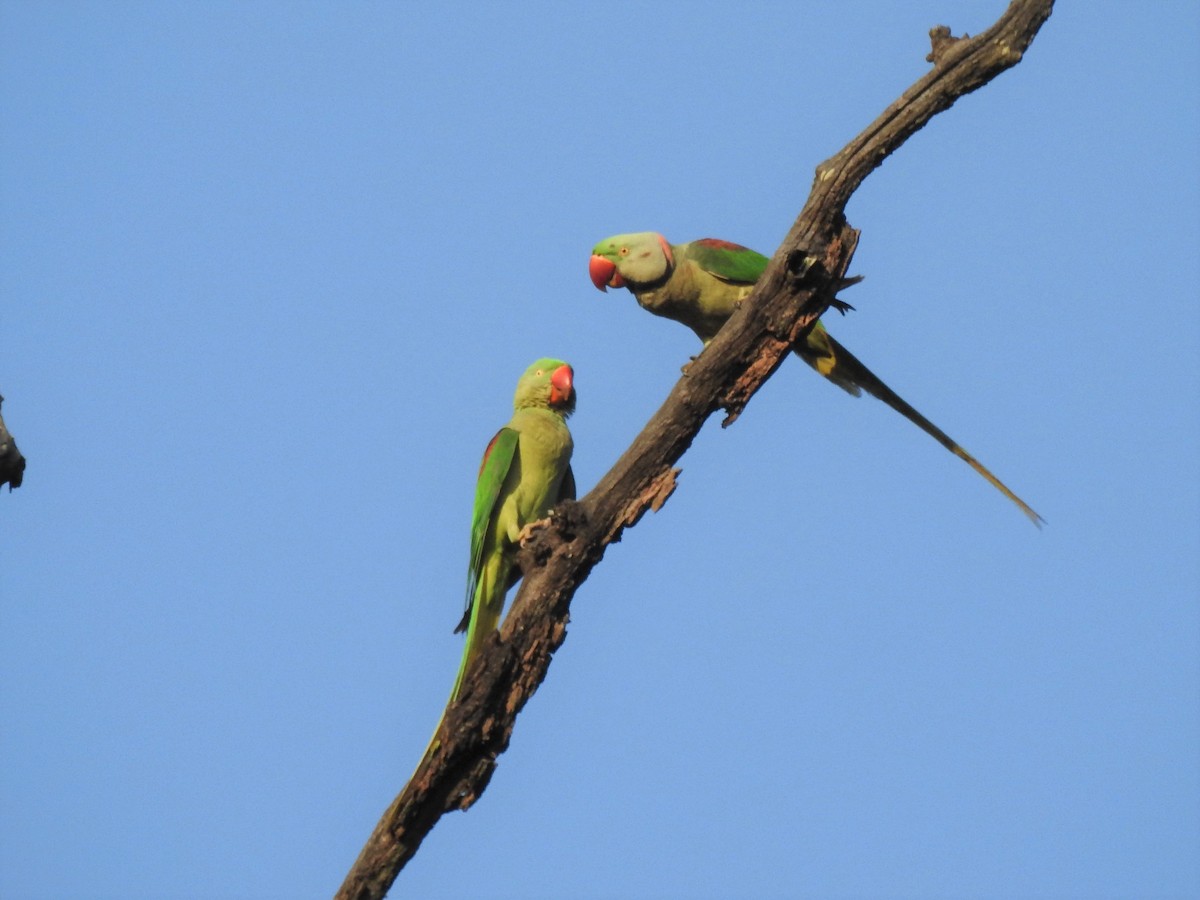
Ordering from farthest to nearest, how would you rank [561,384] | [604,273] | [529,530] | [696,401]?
[604,273] < [561,384] < [529,530] < [696,401]

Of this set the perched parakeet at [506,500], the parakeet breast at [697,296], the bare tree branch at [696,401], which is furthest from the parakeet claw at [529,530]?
the parakeet breast at [697,296]

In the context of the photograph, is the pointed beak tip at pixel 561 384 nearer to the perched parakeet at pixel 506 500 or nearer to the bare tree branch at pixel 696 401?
the perched parakeet at pixel 506 500

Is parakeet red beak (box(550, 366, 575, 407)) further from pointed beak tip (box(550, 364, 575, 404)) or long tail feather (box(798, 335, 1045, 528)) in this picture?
long tail feather (box(798, 335, 1045, 528))

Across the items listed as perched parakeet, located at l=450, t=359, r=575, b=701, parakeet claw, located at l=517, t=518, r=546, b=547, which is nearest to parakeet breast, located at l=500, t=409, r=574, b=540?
perched parakeet, located at l=450, t=359, r=575, b=701

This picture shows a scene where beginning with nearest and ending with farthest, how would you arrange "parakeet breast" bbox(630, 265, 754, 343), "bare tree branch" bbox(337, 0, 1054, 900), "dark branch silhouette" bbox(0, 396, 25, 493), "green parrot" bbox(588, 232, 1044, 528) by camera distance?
"dark branch silhouette" bbox(0, 396, 25, 493)
"bare tree branch" bbox(337, 0, 1054, 900)
"green parrot" bbox(588, 232, 1044, 528)
"parakeet breast" bbox(630, 265, 754, 343)

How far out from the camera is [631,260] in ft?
23.4

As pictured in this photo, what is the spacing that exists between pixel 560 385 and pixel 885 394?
1.86m

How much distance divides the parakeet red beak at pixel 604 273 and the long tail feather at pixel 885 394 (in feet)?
5.02

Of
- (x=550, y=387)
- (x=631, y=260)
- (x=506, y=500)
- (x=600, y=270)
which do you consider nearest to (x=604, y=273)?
(x=600, y=270)

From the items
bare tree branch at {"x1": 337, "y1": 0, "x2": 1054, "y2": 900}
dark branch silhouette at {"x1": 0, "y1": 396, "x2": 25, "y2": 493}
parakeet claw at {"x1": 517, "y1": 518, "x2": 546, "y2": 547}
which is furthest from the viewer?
parakeet claw at {"x1": 517, "y1": 518, "x2": 546, "y2": 547}

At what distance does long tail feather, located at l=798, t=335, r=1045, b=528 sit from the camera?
6289 millimetres

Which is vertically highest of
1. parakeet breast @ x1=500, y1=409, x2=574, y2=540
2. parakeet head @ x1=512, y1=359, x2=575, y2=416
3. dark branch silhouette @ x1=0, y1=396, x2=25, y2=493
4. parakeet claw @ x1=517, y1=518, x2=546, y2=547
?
parakeet head @ x1=512, y1=359, x2=575, y2=416

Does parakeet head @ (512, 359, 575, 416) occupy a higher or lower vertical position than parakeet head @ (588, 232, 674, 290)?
lower

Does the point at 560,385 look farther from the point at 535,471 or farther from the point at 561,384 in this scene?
the point at 535,471
